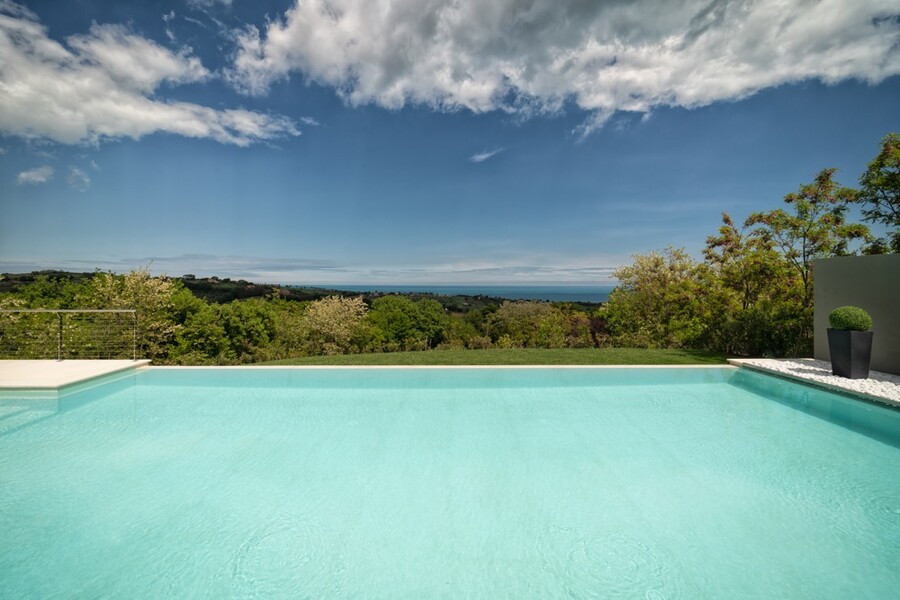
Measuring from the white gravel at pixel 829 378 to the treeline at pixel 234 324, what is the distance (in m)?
4.29

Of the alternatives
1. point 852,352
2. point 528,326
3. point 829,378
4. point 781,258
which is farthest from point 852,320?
point 528,326

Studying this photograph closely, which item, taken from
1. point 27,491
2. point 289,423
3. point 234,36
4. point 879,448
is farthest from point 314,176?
point 879,448

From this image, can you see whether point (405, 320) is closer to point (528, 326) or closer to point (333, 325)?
point (333, 325)

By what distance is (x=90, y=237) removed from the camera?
16.9 m

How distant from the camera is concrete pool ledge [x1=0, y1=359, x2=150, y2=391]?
5.72 meters

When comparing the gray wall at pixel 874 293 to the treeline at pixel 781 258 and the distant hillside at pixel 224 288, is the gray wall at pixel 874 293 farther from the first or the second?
the distant hillside at pixel 224 288

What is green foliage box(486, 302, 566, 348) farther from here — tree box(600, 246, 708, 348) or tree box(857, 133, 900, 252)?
tree box(857, 133, 900, 252)

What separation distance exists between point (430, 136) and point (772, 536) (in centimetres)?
1648

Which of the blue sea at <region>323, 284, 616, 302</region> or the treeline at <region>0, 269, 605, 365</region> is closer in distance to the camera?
the treeline at <region>0, 269, 605, 365</region>

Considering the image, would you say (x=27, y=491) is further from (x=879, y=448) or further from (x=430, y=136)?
(x=430, y=136)

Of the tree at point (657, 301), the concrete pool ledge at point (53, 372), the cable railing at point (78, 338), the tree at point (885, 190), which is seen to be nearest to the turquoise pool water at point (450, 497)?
the concrete pool ledge at point (53, 372)

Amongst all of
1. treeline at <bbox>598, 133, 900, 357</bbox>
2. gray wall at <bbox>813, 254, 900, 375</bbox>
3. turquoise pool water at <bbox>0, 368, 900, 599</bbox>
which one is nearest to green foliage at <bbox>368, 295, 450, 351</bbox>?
treeline at <bbox>598, 133, 900, 357</bbox>

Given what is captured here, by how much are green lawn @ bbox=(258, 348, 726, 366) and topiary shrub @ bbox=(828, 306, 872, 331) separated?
6.44ft

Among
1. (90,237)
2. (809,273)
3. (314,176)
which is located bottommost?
(809,273)
